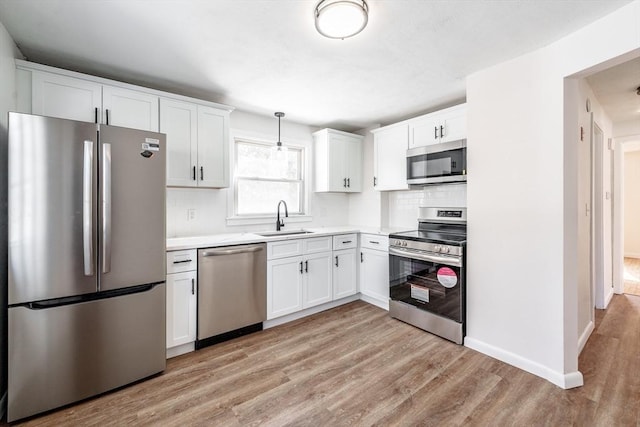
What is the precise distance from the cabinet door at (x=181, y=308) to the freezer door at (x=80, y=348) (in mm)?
219

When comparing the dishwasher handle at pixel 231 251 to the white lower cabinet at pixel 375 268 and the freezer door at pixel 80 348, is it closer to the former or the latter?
the freezer door at pixel 80 348

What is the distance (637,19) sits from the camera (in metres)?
1.59

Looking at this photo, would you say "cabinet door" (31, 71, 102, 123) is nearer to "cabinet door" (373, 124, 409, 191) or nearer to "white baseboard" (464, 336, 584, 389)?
"cabinet door" (373, 124, 409, 191)

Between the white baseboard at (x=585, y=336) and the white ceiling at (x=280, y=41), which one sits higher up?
the white ceiling at (x=280, y=41)

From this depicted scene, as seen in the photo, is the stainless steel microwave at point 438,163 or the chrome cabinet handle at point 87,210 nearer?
the chrome cabinet handle at point 87,210

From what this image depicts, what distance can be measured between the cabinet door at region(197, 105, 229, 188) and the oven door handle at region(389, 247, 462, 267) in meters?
1.94

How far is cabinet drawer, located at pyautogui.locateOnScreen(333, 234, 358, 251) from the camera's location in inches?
135

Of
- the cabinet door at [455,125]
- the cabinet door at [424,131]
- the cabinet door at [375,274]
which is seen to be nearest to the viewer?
the cabinet door at [455,125]


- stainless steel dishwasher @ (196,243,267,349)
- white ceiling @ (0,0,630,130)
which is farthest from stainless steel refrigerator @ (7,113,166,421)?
white ceiling @ (0,0,630,130)

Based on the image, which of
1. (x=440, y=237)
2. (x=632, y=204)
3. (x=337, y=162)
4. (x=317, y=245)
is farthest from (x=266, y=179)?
(x=632, y=204)

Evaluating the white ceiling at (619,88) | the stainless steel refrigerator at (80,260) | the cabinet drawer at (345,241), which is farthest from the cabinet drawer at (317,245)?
the white ceiling at (619,88)

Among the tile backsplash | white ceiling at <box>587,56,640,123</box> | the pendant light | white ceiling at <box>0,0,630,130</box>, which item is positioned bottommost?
the tile backsplash

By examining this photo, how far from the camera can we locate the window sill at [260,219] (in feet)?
11.0

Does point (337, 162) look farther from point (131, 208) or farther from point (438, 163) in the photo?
point (131, 208)
